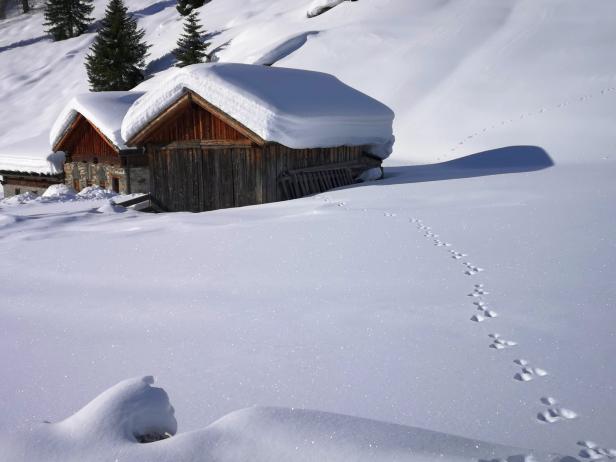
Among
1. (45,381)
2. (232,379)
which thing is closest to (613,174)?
(232,379)

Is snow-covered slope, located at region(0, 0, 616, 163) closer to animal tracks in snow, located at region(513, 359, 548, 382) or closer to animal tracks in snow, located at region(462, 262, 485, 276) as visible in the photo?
animal tracks in snow, located at region(462, 262, 485, 276)

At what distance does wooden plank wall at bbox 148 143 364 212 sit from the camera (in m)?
11.2

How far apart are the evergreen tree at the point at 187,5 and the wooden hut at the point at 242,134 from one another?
37498 mm

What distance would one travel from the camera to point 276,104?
10.5 m

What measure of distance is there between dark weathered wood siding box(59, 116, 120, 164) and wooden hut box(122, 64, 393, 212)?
5.15 meters

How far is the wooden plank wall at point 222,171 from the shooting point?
36.9ft

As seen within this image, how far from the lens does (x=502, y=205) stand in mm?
8078

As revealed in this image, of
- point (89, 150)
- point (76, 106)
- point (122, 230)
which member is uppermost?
point (76, 106)

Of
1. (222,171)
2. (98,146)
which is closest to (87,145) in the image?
(98,146)

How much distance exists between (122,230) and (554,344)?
622cm

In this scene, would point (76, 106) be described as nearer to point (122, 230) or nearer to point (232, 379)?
point (122, 230)

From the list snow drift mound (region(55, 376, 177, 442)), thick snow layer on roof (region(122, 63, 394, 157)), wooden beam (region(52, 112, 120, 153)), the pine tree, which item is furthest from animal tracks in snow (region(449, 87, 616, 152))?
the pine tree

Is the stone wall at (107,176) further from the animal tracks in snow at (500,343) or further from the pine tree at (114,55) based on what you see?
the pine tree at (114,55)

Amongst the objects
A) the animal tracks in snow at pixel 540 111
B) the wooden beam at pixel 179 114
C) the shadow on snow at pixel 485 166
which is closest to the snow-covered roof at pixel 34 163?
the wooden beam at pixel 179 114
